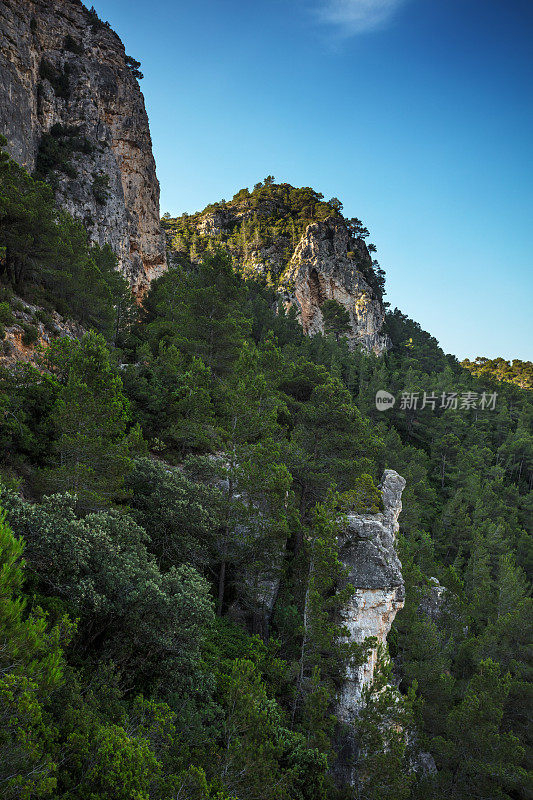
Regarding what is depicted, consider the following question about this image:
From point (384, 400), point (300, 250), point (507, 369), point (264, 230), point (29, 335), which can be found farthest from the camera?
point (507, 369)

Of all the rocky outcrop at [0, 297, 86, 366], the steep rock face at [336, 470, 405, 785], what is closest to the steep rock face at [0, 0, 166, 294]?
the rocky outcrop at [0, 297, 86, 366]

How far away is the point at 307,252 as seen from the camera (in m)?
71.8

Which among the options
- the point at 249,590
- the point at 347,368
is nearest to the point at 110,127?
the point at 347,368

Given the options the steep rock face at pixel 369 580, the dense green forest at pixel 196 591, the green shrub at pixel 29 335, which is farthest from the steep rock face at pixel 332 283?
the steep rock face at pixel 369 580

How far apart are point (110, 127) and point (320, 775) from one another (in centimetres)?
5966

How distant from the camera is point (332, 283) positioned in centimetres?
7319

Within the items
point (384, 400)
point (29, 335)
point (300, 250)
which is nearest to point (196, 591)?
point (29, 335)

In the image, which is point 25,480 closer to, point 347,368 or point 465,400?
point 347,368

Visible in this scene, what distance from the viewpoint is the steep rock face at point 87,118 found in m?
35.0

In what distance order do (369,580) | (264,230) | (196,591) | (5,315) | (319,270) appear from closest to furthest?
(196,591), (369,580), (5,315), (319,270), (264,230)

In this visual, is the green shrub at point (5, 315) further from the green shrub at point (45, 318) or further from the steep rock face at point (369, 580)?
the steep rock face at point (369, 580)

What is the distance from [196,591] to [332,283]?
70.7 meters

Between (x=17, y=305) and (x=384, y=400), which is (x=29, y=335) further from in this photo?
(x=384, y=400)

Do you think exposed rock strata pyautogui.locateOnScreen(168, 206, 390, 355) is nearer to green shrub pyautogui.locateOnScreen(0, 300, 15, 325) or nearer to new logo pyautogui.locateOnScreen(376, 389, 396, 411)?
new logo pyautogui.locateOnScreen(376, 389, 396, 411)
